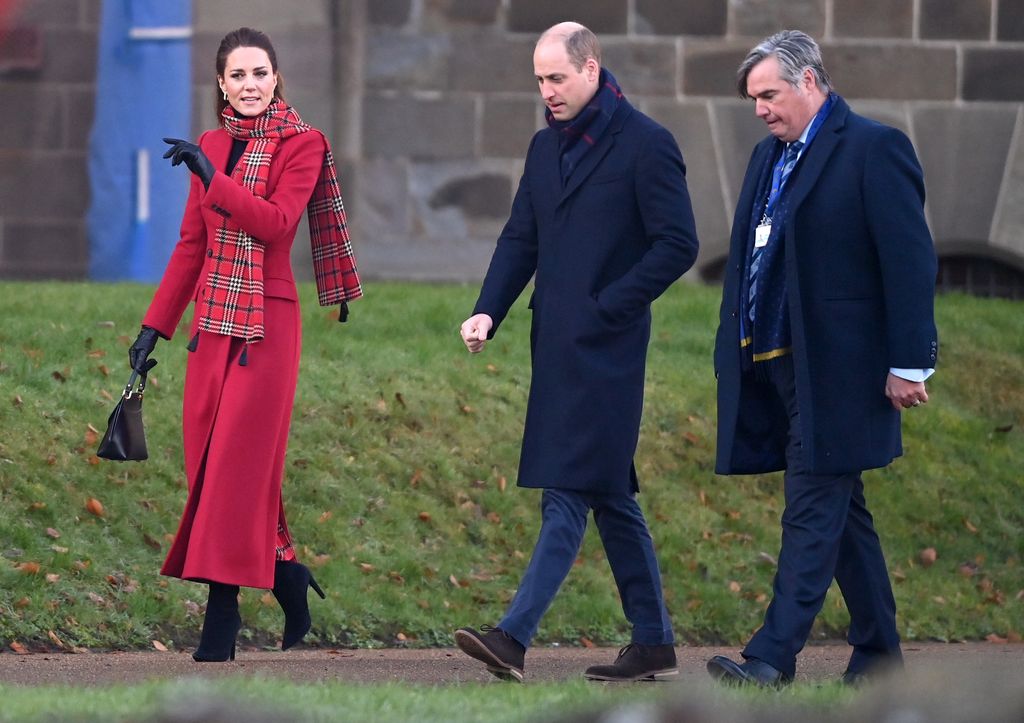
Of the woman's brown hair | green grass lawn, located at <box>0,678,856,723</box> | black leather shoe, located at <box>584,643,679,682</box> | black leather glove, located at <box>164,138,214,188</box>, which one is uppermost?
the woman's brown hair

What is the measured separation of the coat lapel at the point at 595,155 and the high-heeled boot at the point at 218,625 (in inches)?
66.8

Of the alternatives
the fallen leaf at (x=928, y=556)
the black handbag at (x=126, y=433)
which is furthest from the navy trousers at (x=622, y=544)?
the fallen leaf at (x=928, y=556)

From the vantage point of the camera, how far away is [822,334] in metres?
6.16

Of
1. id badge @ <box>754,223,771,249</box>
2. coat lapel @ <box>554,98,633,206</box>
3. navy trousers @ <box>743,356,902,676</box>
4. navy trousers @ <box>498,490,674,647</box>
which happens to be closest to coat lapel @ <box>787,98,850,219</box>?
id badge @ <box>754,223,771,249</box>

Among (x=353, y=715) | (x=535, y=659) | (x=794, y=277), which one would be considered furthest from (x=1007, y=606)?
(x=353, y=715)

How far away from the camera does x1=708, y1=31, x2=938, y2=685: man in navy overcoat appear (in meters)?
6.05

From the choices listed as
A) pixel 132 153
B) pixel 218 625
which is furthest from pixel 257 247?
pixel 132 153

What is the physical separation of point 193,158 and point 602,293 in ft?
4.53

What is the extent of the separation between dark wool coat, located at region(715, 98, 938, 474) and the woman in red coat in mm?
1691

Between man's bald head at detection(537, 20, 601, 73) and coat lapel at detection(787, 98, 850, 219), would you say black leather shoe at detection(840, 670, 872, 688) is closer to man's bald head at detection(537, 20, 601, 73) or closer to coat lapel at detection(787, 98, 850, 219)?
coat lapel at detection(787, 98, 850, 219)

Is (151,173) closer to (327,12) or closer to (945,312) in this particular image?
(327,12)

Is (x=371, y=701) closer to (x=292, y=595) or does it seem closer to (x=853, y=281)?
(x=292, y=595)

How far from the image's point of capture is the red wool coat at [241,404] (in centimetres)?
640

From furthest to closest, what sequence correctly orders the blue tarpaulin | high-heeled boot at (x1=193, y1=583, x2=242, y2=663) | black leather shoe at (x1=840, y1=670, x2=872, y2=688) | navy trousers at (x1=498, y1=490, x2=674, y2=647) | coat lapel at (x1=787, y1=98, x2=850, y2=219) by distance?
the blue tarpaulin, high-heeled boot at (x1=193, y1=583, x2=242, y2=663), navy trousers at (x1=498, y1=490, x2=674, y2=647), coat lapel at (x1=787, y1=98, x2=850, y2=219), black leather shoe at (x1=840, y1=670, x2=872, y2=688)
